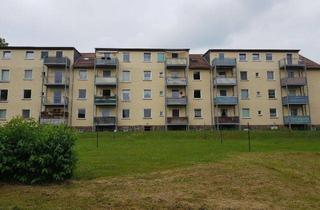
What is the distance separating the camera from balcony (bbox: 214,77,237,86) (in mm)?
50469

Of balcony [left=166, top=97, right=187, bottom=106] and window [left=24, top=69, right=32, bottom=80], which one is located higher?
window [left=24, top=69, right=32, bottom=80]

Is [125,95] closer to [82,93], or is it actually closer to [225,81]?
[82,93]

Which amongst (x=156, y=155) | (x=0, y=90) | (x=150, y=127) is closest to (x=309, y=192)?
(x=156, y=155)

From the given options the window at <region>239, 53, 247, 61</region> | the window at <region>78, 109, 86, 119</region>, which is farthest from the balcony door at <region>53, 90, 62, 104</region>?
the window at <region>239, 53, 247, 61</region>

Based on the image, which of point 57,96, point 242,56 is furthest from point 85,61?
point 242,56

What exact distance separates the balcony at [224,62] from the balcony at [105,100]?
592 inches

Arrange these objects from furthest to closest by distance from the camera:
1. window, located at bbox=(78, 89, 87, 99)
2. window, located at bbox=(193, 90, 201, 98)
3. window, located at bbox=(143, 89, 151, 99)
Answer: window, located at bbox=(193, 90, 201, 98), window, located at bbox=(143, 89, 151, 99), window, located at bbox=(78, 89, 87, 99)

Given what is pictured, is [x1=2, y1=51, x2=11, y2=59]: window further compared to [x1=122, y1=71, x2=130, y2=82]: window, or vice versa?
[x1=122, y1=71, x2=130, y2=82]: window

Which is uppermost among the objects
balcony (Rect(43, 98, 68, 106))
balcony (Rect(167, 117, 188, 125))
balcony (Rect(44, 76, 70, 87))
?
balcony (Rect(44, 76, 70, 87))

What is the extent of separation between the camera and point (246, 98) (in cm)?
5181

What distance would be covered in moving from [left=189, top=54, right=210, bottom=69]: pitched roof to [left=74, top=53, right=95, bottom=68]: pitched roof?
14451mm

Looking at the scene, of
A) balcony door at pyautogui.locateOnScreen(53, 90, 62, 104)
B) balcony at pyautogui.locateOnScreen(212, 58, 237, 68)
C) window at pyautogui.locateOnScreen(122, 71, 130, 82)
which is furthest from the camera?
window at pyautogui.locateOnScreen(122, 71, 130, 82)

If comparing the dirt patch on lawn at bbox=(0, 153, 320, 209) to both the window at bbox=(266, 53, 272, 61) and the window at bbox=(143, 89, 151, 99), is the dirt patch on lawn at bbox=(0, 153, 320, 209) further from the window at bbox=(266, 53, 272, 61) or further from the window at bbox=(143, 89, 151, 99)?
the window at bbox=(266, 53, 272, 61)

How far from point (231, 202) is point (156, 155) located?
9983mm
